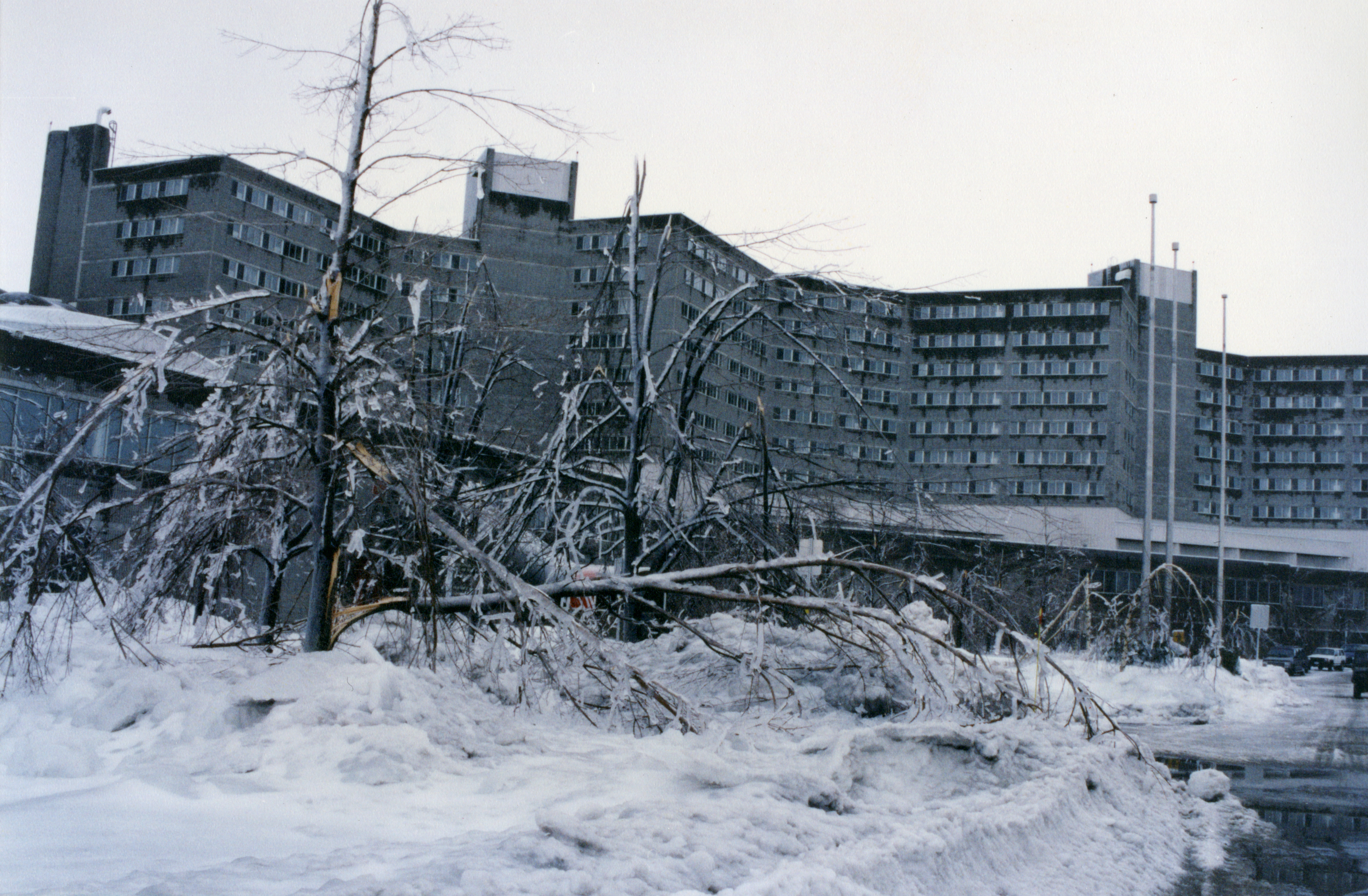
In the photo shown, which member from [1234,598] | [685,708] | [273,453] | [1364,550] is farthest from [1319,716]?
[1364,550]

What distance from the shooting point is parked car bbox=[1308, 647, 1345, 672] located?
57156 mm

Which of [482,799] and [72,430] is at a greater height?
[72,430]

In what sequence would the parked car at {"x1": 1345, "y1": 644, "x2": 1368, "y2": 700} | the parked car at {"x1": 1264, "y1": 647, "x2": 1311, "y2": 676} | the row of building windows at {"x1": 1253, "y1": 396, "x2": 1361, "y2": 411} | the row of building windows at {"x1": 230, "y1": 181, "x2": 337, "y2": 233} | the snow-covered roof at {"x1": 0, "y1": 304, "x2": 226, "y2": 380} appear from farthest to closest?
the row of building windows at {"x1": 1253, "y1": 396, "x2": 1361, "y2": 411}, the parked car at {"x1": 1264, "y1": 647, "x2": 1311, "y2": 676}, the parked car at {"x1": 1345, "y1": 644, "x2": 1368, "y2": 700}, the row of building windows at {"x1": 230, "y1": 181, "x2": 337, "y2": 233}, the snow-covered roof at {"x1": 0, "y1": 304, "x2": 226, "y2": 380}

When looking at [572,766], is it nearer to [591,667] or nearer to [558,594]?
[591,667]

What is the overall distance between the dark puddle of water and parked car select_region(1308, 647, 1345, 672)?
48.5 metres

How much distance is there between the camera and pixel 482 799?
21.9 feet

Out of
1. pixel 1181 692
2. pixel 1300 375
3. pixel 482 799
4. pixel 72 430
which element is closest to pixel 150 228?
pixel 72 430

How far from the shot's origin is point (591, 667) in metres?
8.32

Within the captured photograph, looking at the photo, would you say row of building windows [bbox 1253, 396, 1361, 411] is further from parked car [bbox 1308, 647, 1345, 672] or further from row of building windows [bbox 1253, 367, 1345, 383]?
parked car [bbox 1308, 647, 1345, 672]

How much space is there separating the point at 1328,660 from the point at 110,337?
203ft

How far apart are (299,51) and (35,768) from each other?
208 inches

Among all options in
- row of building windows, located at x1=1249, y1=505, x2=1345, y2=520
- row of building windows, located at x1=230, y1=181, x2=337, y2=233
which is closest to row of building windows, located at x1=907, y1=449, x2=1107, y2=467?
row of building windows, located at x1=1249, y1=505, x2=1345, y2=520

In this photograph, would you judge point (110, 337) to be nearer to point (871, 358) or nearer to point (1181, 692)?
point (871, 358)

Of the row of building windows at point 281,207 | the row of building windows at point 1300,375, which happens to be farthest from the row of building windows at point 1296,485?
the row of building windows at point 281,207
